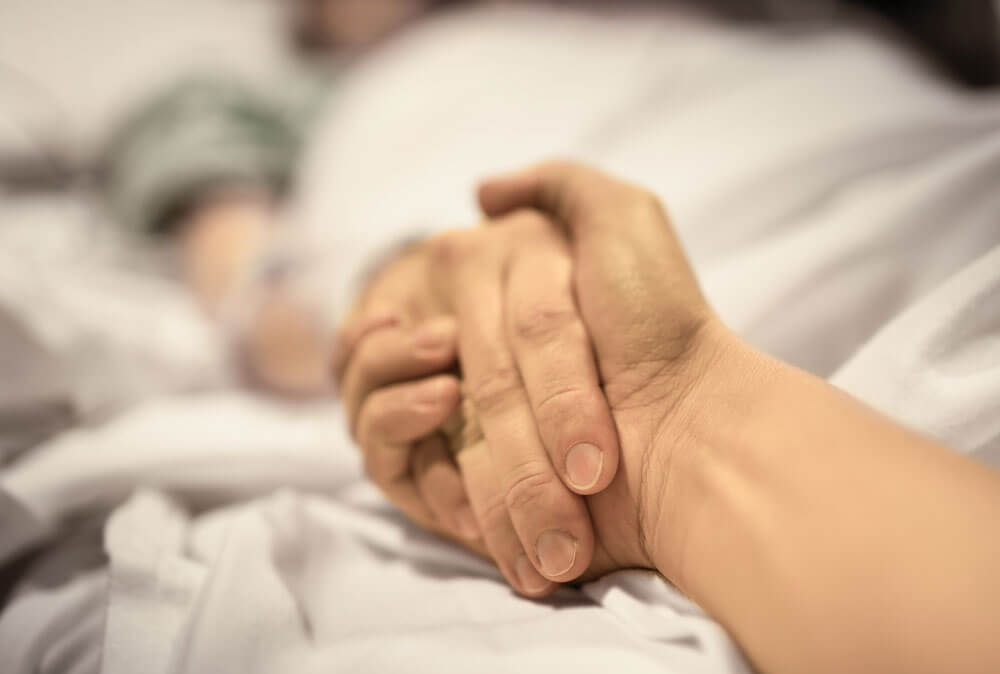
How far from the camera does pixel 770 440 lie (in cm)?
34

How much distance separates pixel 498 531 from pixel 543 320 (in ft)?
0.44

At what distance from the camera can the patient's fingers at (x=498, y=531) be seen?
416mm

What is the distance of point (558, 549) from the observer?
0.40m

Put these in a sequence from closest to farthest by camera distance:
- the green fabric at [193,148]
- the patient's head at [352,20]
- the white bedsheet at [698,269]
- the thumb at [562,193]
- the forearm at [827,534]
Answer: the forearm at [827,534] < the white bedsheet at [698,269] < the thumb at [562,193] < the green fabric at [193,148] < the patient's head at [352,20]

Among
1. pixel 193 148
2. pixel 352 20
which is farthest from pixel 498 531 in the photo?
pixel 352 20

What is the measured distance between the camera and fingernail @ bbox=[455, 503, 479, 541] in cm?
45

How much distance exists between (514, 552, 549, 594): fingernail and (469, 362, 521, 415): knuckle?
95 millimetres

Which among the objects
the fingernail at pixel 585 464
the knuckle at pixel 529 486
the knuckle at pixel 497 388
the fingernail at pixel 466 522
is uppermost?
the knuckle at pixel 497 388

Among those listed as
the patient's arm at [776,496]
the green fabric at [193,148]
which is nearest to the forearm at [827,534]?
the patient's arm at [776,496]

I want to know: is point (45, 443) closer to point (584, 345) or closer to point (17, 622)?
point (17, 622)

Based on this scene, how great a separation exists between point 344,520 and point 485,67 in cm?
69

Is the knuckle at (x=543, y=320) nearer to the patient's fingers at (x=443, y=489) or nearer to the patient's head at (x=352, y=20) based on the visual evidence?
the patient's fingers at (x=443, y=489)

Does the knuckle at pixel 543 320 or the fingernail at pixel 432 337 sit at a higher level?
the knuckle at pixel 543 320

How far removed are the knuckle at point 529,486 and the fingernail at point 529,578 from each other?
4 cm
